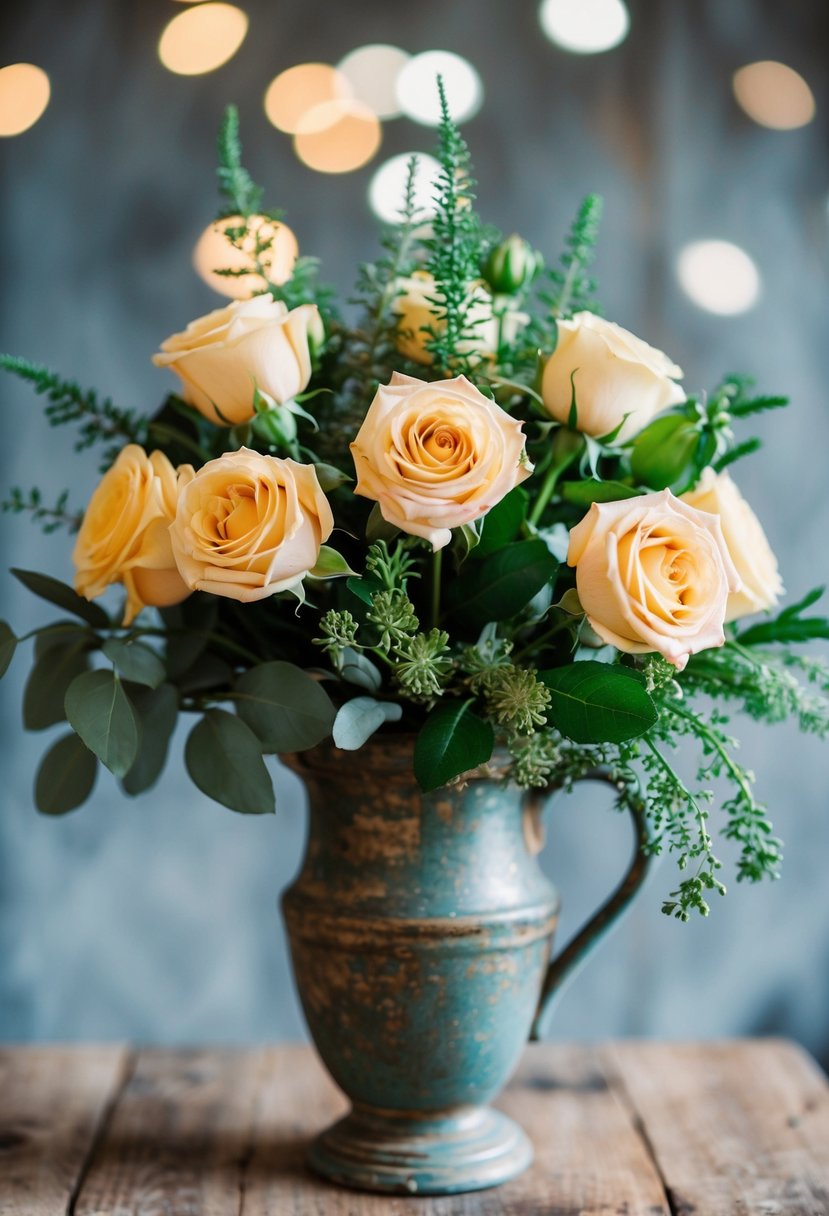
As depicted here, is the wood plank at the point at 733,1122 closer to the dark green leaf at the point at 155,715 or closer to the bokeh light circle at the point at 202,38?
the dark green leaf at the point at 155,715

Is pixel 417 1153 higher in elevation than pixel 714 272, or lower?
lower

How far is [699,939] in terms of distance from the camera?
1509mm

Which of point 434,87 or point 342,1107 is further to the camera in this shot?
point 434,87

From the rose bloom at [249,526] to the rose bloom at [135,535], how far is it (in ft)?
0.15

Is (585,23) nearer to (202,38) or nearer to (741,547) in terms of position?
(202,38)

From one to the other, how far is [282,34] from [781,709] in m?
1.12

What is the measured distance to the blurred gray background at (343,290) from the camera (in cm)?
147

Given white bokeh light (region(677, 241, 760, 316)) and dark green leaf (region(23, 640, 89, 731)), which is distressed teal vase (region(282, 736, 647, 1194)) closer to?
dark green leaf (region(23, 640, 89, 731))

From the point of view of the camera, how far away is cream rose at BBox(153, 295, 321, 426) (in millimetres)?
712

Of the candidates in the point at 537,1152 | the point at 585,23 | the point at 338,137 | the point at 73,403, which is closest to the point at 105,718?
the point at 73,403

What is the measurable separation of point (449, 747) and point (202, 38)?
3.76ft

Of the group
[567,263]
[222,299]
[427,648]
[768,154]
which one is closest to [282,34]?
[222,299]

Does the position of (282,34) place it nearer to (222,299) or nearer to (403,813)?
(222,299)

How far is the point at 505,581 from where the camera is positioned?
2.30 ft
